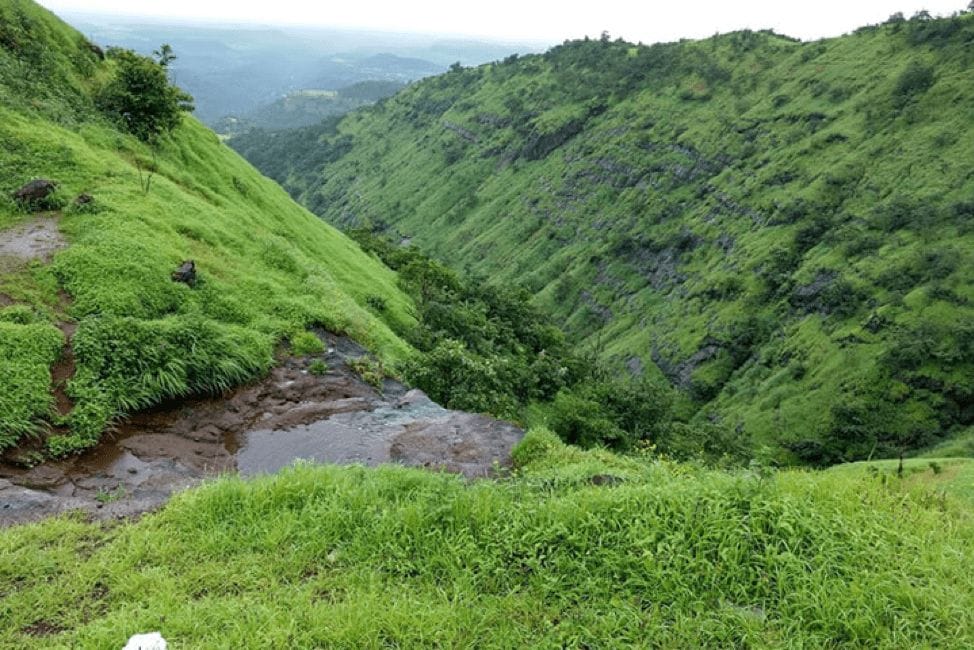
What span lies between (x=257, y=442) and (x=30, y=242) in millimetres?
9994

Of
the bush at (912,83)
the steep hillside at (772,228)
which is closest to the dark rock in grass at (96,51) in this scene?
the steep hillside at (772,228)

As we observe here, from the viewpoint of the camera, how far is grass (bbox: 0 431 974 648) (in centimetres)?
611

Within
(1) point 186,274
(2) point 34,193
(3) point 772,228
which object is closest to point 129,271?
(1) point 186,274

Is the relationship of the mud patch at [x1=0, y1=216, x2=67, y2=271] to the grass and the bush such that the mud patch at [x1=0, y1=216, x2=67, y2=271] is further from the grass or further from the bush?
the bush

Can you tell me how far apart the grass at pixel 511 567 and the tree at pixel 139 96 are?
2682cm

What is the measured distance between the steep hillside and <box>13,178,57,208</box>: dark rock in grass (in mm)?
78662

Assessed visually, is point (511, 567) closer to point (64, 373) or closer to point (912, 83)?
point (64, 373)

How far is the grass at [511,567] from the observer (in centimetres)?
611

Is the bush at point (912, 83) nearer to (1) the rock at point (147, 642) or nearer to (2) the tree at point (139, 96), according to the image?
(2) the tree at point (139, 96)

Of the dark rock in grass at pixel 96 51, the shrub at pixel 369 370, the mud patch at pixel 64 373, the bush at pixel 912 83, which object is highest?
the bush at pixel 912 83

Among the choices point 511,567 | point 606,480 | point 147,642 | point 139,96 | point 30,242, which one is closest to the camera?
point 147,642

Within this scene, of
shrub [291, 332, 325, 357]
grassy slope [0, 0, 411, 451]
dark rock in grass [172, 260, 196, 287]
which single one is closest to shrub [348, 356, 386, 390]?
shrub [291, 332, 325, 357]

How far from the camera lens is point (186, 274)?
58.4ft

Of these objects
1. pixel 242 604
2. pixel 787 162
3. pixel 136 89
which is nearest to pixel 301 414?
pixel 242 604
